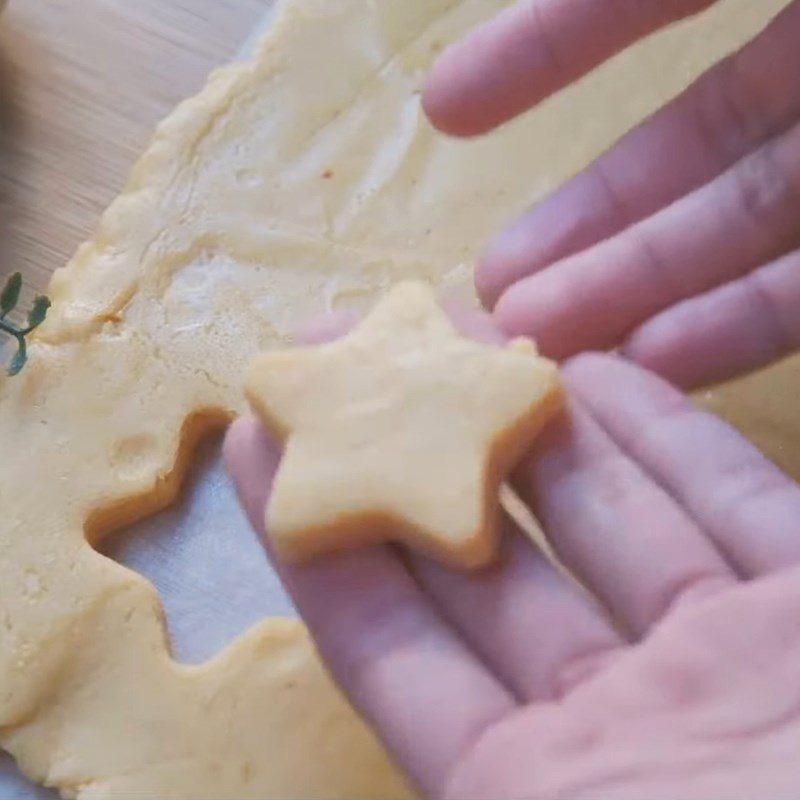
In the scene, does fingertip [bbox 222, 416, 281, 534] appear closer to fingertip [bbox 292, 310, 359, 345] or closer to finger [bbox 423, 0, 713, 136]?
fingertip [bbox 292, 310, 359, 345]

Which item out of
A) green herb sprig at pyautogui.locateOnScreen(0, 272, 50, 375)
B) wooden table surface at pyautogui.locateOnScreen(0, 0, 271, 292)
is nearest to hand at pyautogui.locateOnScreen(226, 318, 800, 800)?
green herb sprig at pyautogui.locateOnScreen(0, 272, 50, 375)

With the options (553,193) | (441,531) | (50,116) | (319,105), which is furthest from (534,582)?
(50,116)

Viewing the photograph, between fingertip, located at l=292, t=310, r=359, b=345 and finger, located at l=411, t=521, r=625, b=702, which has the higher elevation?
fingertip, located at l=292, t=310, r=359, b=345

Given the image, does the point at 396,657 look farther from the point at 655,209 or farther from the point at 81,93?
the point at 81,93

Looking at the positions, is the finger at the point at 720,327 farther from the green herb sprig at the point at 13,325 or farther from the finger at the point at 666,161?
the green herb sprig at the point at 13,325

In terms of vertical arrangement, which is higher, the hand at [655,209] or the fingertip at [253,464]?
the hand at [655,209]

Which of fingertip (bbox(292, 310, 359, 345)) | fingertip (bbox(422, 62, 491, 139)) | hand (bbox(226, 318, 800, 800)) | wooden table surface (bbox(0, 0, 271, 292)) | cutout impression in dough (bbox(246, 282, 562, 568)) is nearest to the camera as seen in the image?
hand (bbox(226, 318, 800, 800))

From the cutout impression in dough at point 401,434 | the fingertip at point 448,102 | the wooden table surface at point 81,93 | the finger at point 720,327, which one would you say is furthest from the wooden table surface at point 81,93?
the finger at point 720,327
